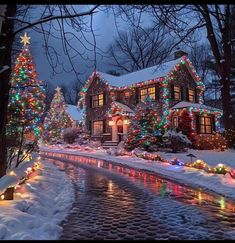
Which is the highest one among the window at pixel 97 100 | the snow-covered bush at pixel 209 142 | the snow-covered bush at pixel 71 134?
the window at pixel 97 100

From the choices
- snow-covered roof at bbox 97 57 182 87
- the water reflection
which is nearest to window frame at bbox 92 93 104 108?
snow-covered roof at bbox 97 57 182 87

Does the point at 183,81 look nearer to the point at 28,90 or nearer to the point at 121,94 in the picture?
the point at 121,94

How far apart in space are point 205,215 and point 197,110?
80.5ft

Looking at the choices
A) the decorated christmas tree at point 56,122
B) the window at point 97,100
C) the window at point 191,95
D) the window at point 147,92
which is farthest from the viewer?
the decorated christmas tree at point 56,122

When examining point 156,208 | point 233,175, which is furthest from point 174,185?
point 156,208

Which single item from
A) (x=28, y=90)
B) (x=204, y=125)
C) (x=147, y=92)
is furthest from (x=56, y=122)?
(x=204, y=125)

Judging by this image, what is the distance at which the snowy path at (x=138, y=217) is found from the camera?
19.5 feet

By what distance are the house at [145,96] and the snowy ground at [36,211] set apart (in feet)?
69.3

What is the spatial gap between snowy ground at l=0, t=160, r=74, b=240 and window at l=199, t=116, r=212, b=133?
23521 mm

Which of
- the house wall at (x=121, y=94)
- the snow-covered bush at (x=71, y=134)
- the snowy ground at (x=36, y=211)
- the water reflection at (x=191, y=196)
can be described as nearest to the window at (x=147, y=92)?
the house wall at (x=121, y=94)

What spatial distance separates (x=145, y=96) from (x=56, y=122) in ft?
52.7

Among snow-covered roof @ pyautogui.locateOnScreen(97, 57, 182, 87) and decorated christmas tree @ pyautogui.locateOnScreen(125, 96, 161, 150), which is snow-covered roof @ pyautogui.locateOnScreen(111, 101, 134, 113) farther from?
decorated christmas tree @ pyautogui.locateOnScreen(125, 96, 161, 150)

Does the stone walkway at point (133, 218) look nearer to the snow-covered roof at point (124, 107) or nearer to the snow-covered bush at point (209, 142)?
the snow-covered bush at point (209, 142)

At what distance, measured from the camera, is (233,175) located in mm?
12195
